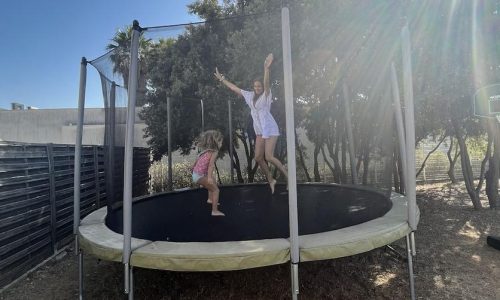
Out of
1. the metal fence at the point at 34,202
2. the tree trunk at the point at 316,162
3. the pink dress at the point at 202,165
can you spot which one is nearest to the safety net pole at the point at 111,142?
the metal fence at the point at 34,202

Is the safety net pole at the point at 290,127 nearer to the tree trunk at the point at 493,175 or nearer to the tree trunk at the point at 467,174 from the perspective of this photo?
the tree trunk at the point at 467,174

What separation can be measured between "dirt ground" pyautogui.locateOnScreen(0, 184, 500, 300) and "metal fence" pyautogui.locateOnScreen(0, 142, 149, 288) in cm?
16

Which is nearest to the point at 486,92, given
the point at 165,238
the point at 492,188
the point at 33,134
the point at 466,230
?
the point at 466,230

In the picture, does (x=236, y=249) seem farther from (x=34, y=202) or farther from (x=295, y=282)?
(x=34, y=202)

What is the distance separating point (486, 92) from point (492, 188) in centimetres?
274

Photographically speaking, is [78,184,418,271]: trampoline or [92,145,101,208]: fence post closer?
[78,184,418,271]: trampoline

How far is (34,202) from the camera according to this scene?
9.06 feet

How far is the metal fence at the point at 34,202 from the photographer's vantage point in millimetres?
2412

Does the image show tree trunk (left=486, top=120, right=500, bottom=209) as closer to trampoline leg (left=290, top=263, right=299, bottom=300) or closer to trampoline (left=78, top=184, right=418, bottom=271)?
trampoline (left=78, top=184, right=418, bottom=271)

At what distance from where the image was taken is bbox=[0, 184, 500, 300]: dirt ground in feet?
7.25

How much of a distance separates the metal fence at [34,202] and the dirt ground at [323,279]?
0.53 ft

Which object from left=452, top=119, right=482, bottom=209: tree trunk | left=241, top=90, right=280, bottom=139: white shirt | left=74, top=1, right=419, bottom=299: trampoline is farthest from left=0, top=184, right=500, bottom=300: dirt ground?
left=452, top=119, right=482, bottom=209: tree trunk

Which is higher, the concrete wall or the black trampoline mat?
the concrete wall

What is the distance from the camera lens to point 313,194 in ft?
12.8
